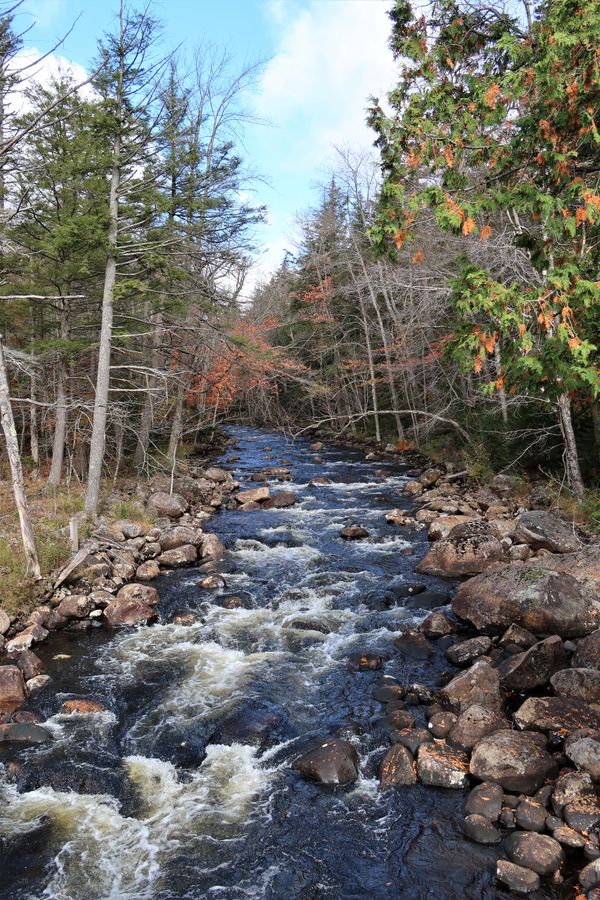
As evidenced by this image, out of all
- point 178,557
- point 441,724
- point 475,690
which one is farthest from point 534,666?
point 178,557

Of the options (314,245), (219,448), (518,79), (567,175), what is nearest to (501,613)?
(567,175)

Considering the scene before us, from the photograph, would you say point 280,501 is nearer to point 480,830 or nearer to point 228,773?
point 228,773

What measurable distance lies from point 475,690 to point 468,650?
4.00ft

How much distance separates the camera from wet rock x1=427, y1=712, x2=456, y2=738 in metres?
6.13

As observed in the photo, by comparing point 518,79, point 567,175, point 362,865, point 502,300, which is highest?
point 518,79

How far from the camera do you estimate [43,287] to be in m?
14.7

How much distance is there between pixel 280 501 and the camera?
55.8ft

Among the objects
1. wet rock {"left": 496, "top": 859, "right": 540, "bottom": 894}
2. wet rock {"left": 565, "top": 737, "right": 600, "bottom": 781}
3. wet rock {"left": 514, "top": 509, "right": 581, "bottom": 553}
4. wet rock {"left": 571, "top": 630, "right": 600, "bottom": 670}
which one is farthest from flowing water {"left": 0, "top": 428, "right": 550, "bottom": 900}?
wet rock {"left": 514, "top": 509, "right": 581, "bottom": 553}

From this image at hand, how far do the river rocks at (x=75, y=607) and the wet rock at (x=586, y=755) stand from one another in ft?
24.4

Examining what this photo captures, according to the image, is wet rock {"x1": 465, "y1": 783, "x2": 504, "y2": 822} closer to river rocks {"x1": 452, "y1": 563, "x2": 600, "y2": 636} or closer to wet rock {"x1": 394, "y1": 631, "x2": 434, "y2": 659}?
wet rock {"x1": 394, "y1": 631, "x2": 434, "y2": 659}

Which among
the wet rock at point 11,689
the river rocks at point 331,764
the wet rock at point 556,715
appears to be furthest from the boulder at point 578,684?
the wet rock at point 11,689

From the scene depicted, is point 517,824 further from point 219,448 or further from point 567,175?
point 219,448

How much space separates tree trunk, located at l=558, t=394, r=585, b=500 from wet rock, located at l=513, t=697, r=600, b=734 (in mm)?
6711

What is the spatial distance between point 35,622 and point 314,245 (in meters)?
26.7
